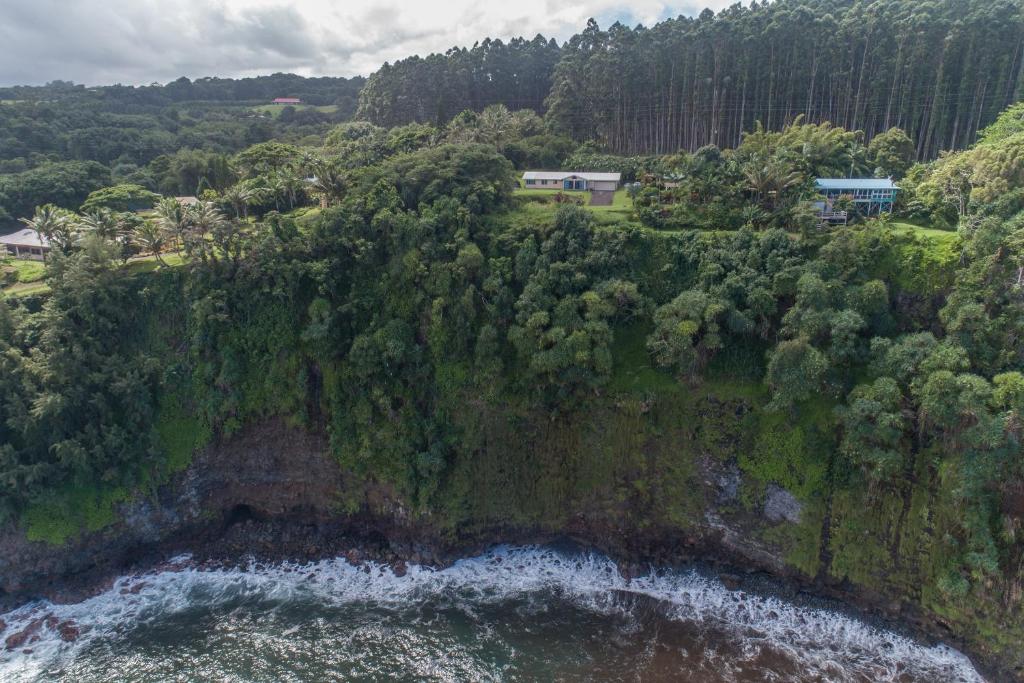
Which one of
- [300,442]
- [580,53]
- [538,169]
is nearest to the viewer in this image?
[300,442]

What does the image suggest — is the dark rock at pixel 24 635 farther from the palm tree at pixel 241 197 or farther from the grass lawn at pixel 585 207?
the grass lawn at pixel 585 207

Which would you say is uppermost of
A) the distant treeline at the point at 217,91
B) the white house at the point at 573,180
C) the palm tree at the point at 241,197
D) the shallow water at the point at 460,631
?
the distant treeline at the point at 217,91

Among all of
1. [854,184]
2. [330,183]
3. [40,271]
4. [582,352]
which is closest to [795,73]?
[854,184]

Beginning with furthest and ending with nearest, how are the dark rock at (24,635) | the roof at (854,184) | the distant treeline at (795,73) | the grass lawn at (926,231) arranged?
the distant treeline at (795,73), the roof at (854,184), the grass lawn at (926,231), the dark rock at (24,635)

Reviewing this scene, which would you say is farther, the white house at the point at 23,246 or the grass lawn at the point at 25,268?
the white house at the point at 23,246

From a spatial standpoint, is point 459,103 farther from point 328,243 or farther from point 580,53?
point 328,243

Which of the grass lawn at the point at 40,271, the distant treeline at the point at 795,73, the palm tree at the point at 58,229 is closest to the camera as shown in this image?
the grass lawn at the point at 40,271

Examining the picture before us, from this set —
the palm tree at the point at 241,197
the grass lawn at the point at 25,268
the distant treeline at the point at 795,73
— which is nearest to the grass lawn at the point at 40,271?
the grass lawn at the point at 25,268

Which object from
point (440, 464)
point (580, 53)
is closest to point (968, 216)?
point (440, 464)
